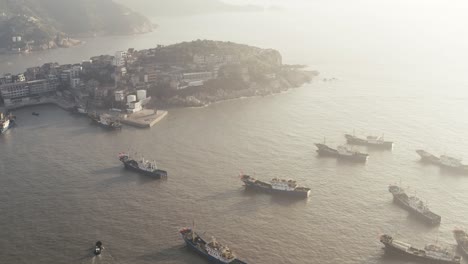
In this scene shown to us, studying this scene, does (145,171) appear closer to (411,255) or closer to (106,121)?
(106,121)

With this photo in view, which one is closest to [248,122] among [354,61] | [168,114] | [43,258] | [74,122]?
[168,114]

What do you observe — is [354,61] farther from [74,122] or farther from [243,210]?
[243,210]

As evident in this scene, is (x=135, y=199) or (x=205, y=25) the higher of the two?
(x=205, y=25)

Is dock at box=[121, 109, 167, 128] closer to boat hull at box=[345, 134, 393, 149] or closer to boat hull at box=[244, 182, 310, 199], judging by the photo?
boat hull at box=[244, 182, 310, 199]

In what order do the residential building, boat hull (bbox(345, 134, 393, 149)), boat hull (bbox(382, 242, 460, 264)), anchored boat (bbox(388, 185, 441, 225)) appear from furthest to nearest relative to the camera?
1. the residential building
2. boat hull (bbox(345, 134, 393, 149))
3. anchored boat (bbox(388, 185, 441, 225))
4. boat hull (bbox(382, 242, 460, 264))

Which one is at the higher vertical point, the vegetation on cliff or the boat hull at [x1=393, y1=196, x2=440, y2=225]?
the vegetation on cliff

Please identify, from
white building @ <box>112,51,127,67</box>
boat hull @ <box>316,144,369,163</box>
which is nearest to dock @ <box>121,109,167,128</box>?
white building @ <box>112,51,127,67</box>

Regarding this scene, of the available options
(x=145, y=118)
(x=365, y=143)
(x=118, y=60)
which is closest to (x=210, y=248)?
(x=365, y=143)
